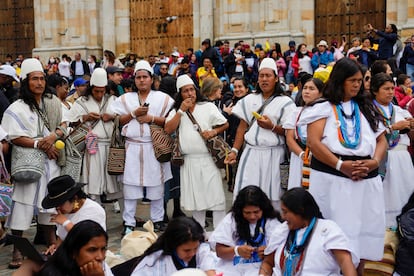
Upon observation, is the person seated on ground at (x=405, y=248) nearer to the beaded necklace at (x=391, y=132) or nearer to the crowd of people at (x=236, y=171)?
the crowd of people at (x=236, y=171)

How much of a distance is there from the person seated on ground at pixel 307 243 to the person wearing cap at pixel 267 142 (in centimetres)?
182

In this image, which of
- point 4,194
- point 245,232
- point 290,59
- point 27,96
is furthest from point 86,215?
point 290,59

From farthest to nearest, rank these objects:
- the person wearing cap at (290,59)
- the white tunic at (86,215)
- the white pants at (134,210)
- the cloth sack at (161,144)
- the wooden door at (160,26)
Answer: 1. the wooden door at (160,26)
2. the person wearing cap at (290,59)
3. the white pants at (134,210)
4. the cloth sack at (161,144)
5. the white tunic at (86,215)

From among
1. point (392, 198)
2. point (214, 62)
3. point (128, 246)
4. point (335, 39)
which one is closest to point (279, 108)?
point (392, 198)

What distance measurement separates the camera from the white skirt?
5480 millimetres

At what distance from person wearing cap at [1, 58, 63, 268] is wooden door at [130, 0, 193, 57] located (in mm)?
15399

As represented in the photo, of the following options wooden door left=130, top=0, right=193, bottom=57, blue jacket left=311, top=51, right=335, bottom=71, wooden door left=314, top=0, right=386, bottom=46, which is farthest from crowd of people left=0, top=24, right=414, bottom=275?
wooden door left=130, top=0, right=193, bottom=57

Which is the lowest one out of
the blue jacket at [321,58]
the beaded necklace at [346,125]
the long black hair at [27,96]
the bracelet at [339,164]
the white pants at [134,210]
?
the white pants at [134,210]

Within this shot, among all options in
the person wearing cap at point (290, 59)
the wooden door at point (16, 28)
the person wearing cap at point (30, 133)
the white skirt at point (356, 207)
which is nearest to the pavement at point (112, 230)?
the person wearing cap at point (30, 133)

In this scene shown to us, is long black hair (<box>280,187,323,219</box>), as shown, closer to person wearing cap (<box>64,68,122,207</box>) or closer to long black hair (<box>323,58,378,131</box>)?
long black hair (<box>323,58,378,131</box>)

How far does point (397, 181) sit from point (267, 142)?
4.92ft

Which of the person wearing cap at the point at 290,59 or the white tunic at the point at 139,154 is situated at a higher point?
the person wearing cap at the point at 290,59

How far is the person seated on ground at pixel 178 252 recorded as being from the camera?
5102 mm

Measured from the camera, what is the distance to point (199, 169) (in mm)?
8016
